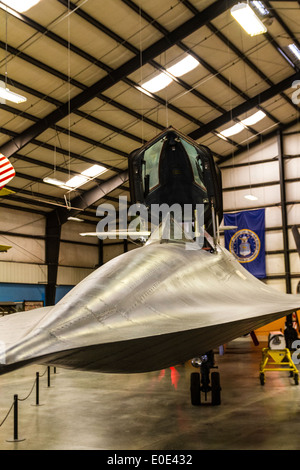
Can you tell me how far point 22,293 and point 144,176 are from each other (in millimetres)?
23538

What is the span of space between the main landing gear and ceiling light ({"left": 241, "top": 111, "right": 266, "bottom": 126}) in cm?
2170

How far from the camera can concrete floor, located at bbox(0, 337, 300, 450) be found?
619 cm

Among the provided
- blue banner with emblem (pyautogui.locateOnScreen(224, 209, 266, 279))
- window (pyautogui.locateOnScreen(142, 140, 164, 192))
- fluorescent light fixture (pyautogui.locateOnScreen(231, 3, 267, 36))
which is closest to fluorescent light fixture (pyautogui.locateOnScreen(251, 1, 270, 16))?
fluorescent light fixture (pyautogui.locateOnScreen(231, 3, 267, 36))

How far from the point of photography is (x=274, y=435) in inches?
249

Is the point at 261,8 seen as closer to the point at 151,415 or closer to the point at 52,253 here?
the point at 151,415

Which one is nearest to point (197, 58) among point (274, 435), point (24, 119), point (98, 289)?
point (24, 119)

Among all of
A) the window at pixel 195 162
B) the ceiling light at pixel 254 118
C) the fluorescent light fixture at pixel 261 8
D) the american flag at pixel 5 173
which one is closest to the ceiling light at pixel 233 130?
the ceiling light at pixel 254 118

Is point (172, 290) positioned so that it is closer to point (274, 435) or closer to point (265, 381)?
point (274, 435)

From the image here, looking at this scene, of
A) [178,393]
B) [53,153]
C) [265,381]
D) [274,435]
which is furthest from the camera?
[53,153]

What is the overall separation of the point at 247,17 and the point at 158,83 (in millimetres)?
7763

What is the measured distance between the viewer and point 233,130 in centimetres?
2773

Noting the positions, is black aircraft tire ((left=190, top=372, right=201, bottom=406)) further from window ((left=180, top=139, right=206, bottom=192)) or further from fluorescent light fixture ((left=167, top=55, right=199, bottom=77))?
fluorescent light fixture ((left=167, top=55, right=199, bottom=77))
